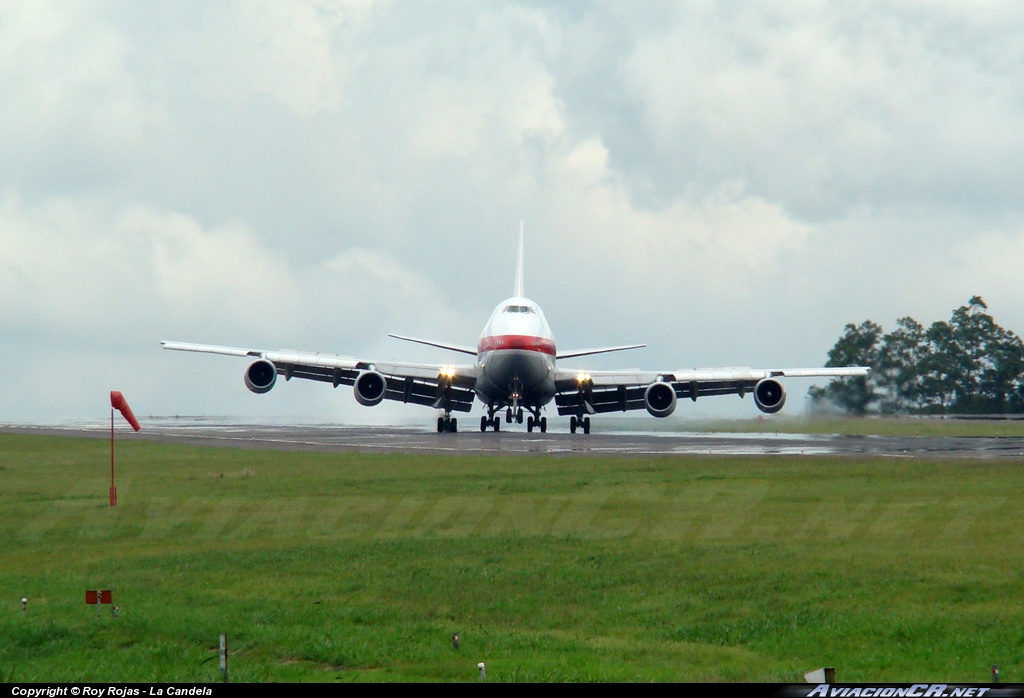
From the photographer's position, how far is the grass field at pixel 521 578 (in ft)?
30.4

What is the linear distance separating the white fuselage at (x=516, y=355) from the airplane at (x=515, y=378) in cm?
4

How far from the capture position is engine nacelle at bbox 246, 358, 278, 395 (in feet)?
163

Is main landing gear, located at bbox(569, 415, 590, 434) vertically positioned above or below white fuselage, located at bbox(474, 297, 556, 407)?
below

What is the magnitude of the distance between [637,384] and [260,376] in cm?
1737

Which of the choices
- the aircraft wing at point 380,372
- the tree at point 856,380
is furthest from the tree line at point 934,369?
the aircraft wing at point 380,372

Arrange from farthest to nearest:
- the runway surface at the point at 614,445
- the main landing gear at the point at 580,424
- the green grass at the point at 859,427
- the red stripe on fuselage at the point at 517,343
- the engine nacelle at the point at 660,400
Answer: the main landing gear at the point at 580,424, the engine nacelle at the point at 660,400, the red stripe on fuselage at the point at 517,343, the green grass at the point at 859,427, the runway surface at the point at 614,445

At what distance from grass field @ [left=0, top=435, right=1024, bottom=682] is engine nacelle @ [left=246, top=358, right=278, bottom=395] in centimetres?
2652

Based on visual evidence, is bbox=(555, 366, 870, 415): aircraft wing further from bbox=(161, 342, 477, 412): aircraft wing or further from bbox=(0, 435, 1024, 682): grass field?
bbox=(0, 435, 1024, 682): grass field

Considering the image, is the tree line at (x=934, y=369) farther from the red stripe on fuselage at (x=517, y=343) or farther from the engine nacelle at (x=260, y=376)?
the engine nacelle at (x=260, y=376)

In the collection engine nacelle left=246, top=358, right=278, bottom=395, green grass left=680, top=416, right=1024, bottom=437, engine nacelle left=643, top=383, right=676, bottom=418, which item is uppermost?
engine nacelle left=246, top=358, right=278, bottom=395

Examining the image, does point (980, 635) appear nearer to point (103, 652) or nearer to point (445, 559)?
point (445, 559)

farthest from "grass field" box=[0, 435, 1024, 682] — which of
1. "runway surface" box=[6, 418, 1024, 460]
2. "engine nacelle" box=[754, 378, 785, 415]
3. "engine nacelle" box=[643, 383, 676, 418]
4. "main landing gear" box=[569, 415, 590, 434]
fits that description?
"main landing gear" box=[569, 415, 590, 434]

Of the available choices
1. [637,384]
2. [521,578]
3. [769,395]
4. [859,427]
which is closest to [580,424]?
[637,384]
